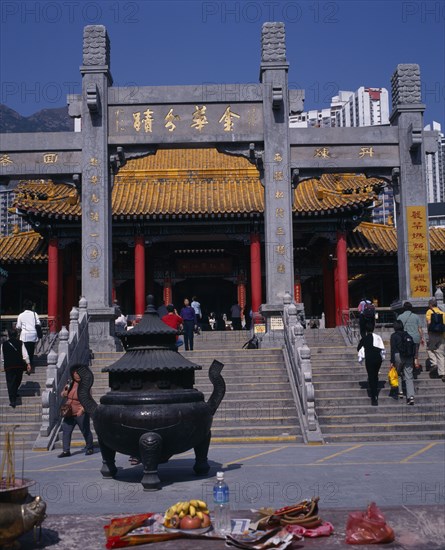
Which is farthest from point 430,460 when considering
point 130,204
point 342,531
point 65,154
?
point 130,204

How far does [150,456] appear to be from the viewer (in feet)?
24.3

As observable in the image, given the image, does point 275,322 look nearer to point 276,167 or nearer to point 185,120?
point 276,167

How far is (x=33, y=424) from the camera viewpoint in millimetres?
12320

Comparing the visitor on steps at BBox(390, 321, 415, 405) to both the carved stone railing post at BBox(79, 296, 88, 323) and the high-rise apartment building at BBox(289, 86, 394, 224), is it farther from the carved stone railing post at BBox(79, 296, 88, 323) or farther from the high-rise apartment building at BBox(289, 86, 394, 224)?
the high-rise apartment building at BBox(289, 86, 394, 224)

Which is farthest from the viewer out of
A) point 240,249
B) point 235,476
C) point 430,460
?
point 240,249

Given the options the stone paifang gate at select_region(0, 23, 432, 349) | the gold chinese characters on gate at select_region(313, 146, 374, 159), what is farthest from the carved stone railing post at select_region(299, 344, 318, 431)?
the gold chinese characters on gate at select_region(313, 146, 374, 159)

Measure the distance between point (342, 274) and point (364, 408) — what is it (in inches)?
466

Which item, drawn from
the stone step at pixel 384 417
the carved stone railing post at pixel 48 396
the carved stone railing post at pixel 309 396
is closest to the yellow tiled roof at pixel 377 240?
the stone step at pixel 384 417

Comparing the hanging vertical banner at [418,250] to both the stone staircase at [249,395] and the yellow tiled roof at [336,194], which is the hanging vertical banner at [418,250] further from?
the yellow tiled roof at [336,194]

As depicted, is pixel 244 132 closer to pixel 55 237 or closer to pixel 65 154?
pixel 65 154

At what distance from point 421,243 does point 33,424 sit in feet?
33.6

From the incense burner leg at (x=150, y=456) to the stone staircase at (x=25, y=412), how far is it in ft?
14.1

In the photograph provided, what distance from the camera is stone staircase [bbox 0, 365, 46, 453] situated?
1191cm

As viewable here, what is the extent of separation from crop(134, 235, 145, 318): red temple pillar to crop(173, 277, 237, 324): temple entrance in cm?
340
